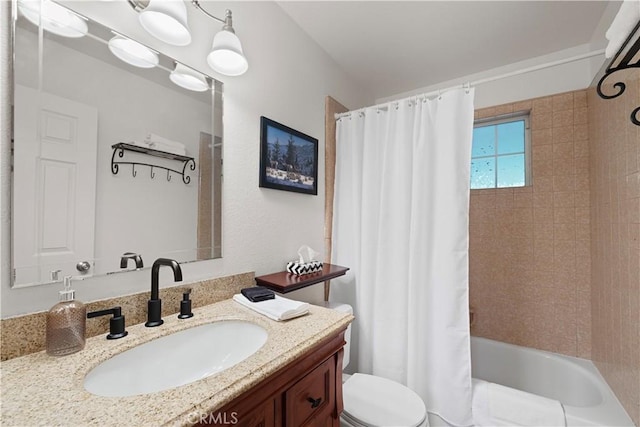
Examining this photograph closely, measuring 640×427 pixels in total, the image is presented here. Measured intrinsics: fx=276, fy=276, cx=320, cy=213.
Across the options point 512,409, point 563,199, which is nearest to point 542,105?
point 563,199

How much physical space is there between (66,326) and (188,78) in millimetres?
948

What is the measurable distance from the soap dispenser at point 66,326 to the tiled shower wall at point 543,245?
8.11 ft

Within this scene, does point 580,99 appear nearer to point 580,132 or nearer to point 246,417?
point 580,132

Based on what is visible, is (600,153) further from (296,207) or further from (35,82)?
(35,82)

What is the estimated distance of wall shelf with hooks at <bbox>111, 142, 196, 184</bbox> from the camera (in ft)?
3.00

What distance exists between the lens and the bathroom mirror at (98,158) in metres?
0.74

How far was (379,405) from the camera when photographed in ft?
4.27

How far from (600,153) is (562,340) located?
1.30m

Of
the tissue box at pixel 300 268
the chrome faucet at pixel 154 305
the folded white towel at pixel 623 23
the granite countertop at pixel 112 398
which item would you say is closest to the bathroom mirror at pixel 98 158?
the chrome faucet at pixel 154 305

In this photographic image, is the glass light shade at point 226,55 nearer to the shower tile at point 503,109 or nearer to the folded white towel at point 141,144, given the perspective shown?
the folded white towel at point 141,144

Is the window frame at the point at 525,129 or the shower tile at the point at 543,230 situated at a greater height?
the window frame at the point at 525,129

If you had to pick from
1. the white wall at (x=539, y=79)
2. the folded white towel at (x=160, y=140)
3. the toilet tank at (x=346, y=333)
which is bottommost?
the toilet tank at (x=346, y=333)

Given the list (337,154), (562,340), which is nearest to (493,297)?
(562,340)

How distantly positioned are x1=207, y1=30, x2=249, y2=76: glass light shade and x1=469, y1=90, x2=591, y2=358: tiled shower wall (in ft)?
6.88
